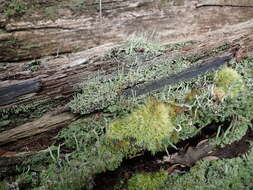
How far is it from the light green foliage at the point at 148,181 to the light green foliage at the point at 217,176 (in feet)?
0.17

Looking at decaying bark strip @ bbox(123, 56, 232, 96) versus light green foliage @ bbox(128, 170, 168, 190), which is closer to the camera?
light green foliage @ bbox(128, 170, 168, 190)

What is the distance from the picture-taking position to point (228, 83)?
113 inches

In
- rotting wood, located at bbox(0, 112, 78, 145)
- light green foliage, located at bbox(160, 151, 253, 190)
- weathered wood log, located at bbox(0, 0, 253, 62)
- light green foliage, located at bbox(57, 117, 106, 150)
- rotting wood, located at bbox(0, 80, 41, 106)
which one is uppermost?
weathered wood log, located at bbox(0, 0, 253, 62)

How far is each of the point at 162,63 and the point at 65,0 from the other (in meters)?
1.01

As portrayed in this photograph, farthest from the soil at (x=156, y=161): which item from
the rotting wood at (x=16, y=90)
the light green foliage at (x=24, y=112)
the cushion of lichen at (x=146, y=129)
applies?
the rotting wood at (x=16, y=90)

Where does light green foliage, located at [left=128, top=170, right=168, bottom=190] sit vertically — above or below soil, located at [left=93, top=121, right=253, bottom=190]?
below

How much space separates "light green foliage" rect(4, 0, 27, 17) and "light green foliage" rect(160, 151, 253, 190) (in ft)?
6.03

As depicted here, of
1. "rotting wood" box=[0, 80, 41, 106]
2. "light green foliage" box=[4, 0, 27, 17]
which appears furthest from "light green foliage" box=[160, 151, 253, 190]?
"light green foliage" box=[4, 0, 27, 17]

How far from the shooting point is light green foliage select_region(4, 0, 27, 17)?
2.28 metres

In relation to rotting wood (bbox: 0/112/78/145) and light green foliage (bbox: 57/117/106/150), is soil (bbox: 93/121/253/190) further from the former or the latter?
rotting wood (bbox: 0/112/78/145)

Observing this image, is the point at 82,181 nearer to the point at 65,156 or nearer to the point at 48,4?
the point at 65,156

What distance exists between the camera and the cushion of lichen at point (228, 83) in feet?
9.33

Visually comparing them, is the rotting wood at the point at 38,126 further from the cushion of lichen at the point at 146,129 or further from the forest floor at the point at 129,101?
the cushion of lichen at the point at 146,129

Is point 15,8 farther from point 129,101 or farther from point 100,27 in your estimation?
point 129,101
